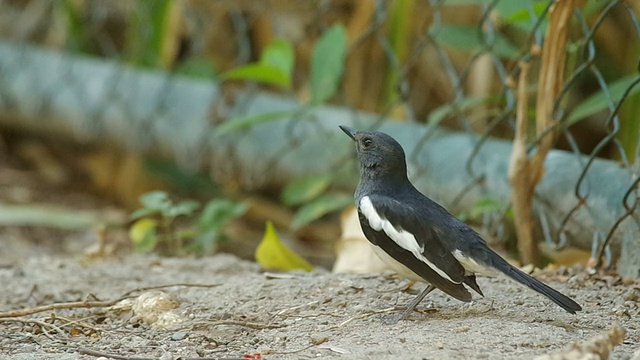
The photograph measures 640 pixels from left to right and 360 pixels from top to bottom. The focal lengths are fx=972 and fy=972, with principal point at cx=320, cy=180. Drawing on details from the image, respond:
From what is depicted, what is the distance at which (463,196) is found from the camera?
399 cm

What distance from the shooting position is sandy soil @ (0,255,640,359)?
251 cm

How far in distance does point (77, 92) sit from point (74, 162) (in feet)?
3.85

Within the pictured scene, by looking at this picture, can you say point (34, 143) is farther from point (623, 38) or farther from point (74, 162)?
point (623, 38)

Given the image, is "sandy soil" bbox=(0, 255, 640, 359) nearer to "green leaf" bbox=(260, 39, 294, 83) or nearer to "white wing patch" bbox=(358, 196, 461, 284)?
"white wing patch" bbox=(358, 196, 461, 284)

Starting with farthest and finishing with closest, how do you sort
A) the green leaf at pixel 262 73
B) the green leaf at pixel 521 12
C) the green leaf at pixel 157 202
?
the green leaf at pixel 262 73 → the green leaf at pixel 157 202 → the green leaf at pixel 521 12

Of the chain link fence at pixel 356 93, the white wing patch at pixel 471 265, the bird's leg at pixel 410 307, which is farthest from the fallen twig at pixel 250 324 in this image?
the chain link fence at pixel 356 93

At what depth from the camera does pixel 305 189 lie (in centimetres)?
467

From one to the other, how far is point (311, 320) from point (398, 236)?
1.18 ft

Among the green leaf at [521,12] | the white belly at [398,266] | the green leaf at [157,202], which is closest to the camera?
the white belly at [398,266]

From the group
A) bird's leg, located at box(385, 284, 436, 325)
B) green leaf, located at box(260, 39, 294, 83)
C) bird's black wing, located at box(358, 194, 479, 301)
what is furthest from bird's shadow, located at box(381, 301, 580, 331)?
green leaf, located at box(260, 39, 294, 83)

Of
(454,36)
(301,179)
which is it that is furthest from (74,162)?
(454,36)

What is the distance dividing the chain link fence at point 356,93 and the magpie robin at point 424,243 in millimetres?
615

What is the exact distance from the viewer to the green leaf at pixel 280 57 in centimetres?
443

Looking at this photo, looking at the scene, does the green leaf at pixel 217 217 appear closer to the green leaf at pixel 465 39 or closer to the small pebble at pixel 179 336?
the green leaf at pixel 465 39
